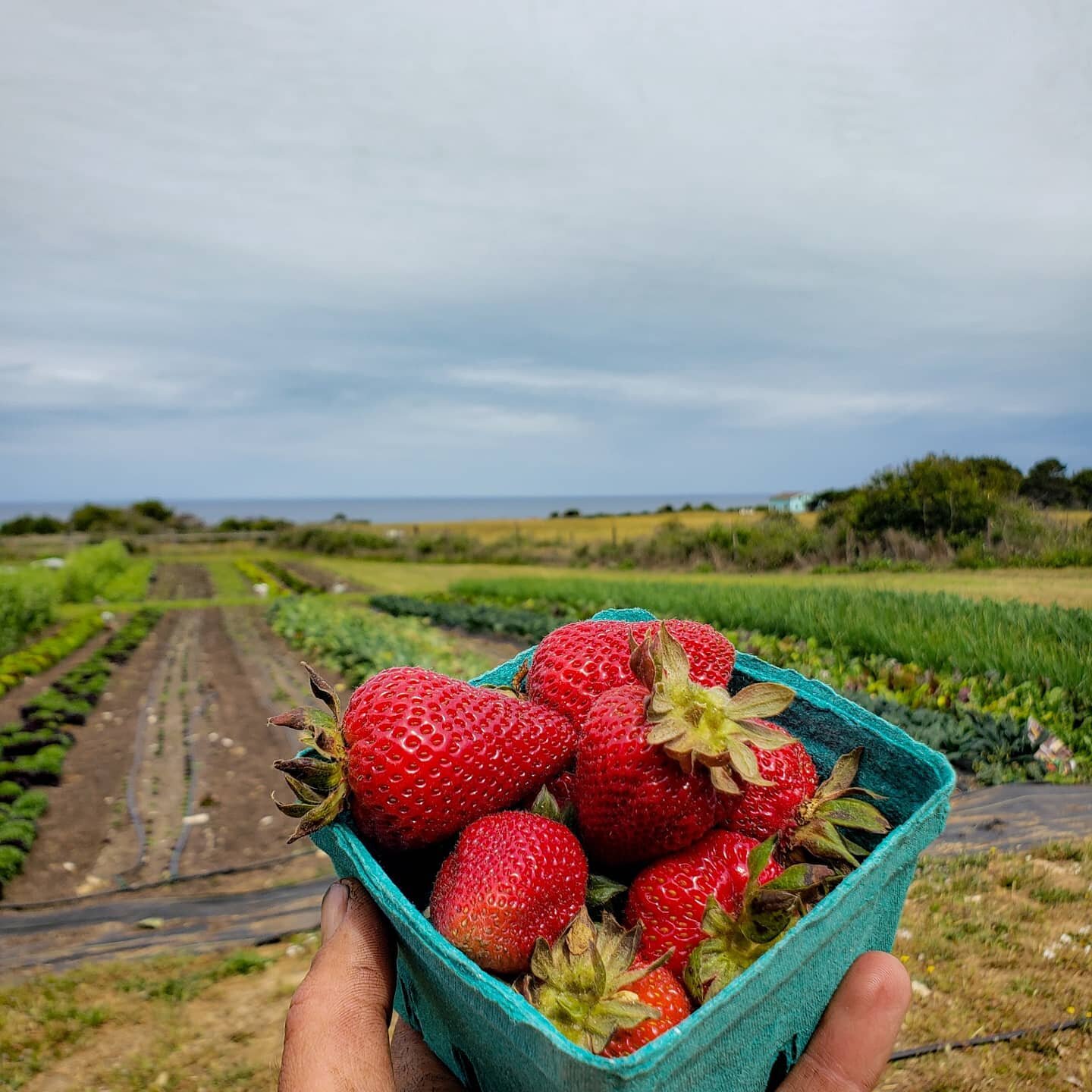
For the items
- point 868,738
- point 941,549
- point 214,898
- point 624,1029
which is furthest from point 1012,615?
point 214,898

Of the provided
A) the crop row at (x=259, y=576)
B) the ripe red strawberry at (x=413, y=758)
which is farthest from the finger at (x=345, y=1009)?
the crop row at (x=259, y=576)

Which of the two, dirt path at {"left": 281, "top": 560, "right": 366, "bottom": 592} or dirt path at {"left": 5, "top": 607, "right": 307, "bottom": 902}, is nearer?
dirt path at {"left": 5, "top": 607, "right": 307, "bottom": 902}

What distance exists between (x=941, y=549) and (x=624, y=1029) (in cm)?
303

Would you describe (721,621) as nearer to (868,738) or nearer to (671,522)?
(671,522)

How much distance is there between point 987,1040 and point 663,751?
6.38 feet

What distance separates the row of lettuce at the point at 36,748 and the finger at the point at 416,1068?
4786mm

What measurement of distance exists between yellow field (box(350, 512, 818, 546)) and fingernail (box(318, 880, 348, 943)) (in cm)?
318

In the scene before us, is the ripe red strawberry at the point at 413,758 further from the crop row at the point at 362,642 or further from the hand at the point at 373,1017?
the crop row at the point at 362,642

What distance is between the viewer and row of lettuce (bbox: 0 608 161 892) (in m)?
5.54

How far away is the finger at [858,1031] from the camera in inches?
45.9

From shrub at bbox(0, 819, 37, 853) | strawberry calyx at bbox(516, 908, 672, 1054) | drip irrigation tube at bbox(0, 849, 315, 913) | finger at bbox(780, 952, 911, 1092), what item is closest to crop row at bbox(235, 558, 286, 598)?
shrub at bbox(0, 819, 37, 853)

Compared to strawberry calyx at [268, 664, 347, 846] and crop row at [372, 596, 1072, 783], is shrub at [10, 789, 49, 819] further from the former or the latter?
strawberry calyx at [268, 664, 347, 846]

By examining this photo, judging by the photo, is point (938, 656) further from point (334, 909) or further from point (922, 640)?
point (334, 909)

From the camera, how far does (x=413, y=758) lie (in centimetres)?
108
